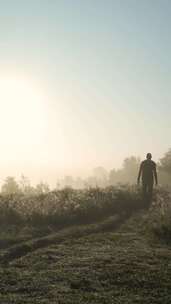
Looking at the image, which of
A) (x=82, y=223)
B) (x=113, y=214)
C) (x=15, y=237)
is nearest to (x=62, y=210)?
(x=82, y=223)

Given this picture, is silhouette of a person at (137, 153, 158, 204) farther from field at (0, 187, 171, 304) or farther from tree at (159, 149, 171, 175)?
tree at (159, 149, 171, 175)

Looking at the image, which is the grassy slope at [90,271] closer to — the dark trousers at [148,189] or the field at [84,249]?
the field at [84,249]

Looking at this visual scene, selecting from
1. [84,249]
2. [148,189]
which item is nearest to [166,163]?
[148,189]

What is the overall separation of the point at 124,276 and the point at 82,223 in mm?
8081

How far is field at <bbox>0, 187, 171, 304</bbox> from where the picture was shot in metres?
8.27

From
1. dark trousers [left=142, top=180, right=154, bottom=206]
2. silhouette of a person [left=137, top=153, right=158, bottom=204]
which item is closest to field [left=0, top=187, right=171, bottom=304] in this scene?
dark trousers [left=142, top=180, right=154, bottom=206]

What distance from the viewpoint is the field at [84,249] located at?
27.1 ft

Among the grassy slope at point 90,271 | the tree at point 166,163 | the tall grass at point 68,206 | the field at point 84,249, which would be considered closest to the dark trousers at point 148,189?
the tall grass at point 68,206

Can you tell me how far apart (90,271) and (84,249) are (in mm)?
2663

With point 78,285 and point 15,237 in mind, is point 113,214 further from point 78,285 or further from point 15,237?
point 78,285

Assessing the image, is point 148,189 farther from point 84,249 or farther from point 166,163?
point 166,163

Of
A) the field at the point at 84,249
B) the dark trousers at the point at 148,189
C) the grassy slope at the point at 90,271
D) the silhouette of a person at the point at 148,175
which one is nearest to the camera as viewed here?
the grassy slope at the point at 90,271

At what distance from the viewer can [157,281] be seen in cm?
896

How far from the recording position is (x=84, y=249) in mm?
12328
